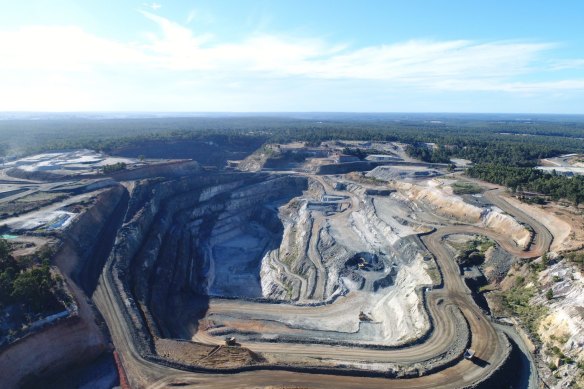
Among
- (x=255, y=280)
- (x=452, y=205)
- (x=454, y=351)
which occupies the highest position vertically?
A: (x=452, y=205)

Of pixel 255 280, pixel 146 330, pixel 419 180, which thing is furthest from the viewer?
pixel 419 180

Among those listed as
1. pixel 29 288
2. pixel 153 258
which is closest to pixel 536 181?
pixel 153 258

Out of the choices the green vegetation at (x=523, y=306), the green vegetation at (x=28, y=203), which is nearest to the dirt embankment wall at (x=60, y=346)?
the green vegetation at (x=28, y=203)

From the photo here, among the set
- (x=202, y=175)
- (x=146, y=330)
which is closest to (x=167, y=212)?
(x=202, y=175)

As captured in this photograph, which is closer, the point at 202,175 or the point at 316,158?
the point at 202,175

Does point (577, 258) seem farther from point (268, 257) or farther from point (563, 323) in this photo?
point (268, 257)

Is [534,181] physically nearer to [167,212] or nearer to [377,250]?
[377,250]
